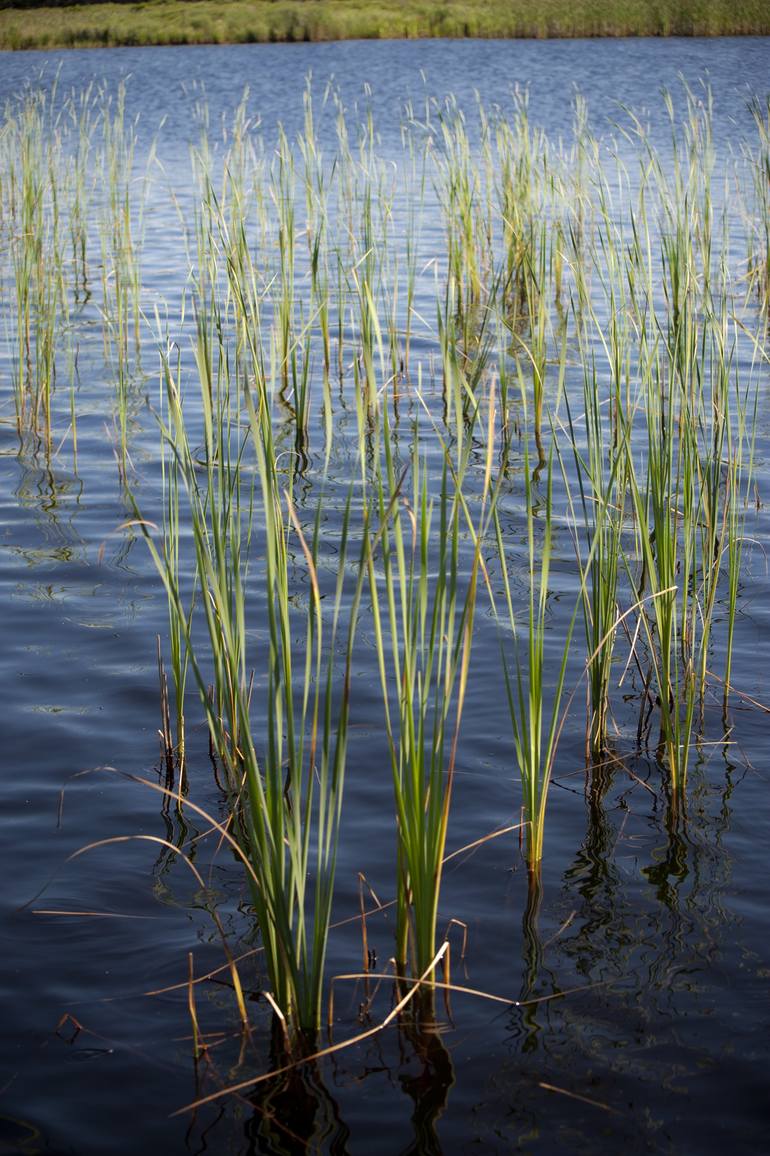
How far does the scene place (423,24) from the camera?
3147cm

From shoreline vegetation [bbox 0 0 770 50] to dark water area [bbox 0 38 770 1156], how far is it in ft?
99.1

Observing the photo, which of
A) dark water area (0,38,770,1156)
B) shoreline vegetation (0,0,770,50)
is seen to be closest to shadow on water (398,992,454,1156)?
dark water area (0,38,770,1156)

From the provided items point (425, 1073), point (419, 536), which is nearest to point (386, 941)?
point (425, 1073)

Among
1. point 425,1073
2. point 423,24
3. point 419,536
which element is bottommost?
point 425,1073

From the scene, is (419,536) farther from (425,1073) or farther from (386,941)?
(425,1073)

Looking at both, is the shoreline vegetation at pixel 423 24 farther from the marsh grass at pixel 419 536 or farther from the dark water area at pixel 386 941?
the dark water area at pixel 386 941

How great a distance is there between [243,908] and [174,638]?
58 cm

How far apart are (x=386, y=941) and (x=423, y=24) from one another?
32857 millimetres

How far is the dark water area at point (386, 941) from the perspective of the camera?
6.14 feet

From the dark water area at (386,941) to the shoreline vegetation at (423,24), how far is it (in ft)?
99.1

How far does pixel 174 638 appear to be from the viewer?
2570 millimetres

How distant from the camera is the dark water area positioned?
1872 mm

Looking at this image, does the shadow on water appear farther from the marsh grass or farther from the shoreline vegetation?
the shoreline vegetation

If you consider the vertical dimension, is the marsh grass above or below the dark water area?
above
